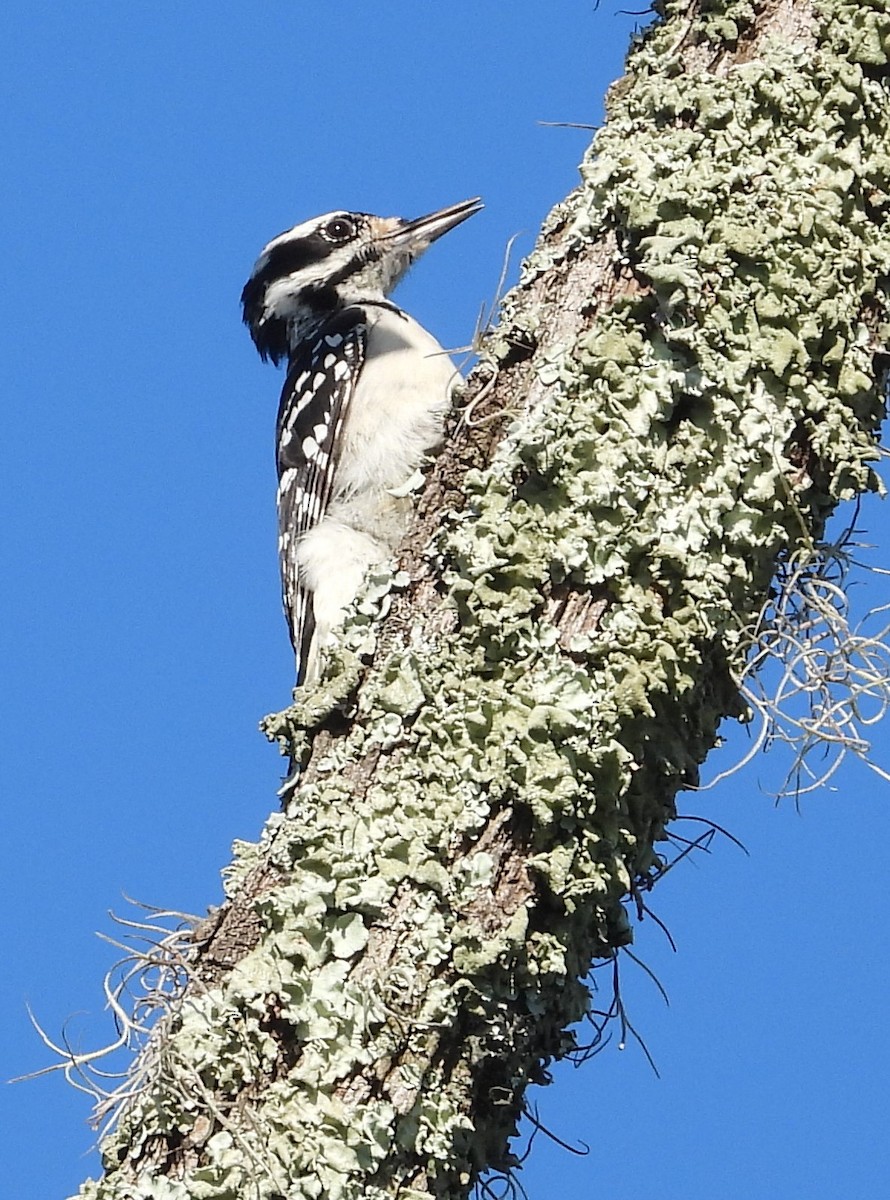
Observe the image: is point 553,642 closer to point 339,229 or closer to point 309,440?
point 309,440

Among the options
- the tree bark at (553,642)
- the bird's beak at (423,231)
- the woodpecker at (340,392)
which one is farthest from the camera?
the bird's beak at (423,231)

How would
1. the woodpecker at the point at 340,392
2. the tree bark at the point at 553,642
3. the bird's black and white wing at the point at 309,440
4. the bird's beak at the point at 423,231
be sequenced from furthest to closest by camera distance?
the bird's beak at the point at 423,231 → the bird's black and white wing at the point at 309,440 → the woodpecker at the point at 340,392 → the tree bark at the point at 553,642

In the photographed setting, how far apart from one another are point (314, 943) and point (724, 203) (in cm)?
160

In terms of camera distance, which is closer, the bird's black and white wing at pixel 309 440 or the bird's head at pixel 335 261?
the bird's black and white wing at pixel 309 440

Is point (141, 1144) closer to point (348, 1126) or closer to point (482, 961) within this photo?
point (348, 1126)

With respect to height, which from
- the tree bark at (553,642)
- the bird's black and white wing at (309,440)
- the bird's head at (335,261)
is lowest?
the tree bark at (553,642)

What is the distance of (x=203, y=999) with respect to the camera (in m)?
2.72

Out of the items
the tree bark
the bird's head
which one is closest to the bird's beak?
the bird's head

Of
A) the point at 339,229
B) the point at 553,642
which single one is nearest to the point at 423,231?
the point at 339,229

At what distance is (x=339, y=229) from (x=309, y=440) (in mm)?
1453

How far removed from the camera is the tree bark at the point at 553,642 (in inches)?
103

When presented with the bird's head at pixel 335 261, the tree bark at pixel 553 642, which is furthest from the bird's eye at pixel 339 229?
the tree bark at pixel 553 642

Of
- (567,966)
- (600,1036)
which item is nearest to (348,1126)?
(567,966)

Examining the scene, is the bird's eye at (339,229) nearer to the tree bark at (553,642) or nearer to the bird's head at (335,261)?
the bird's head at (335,261)
